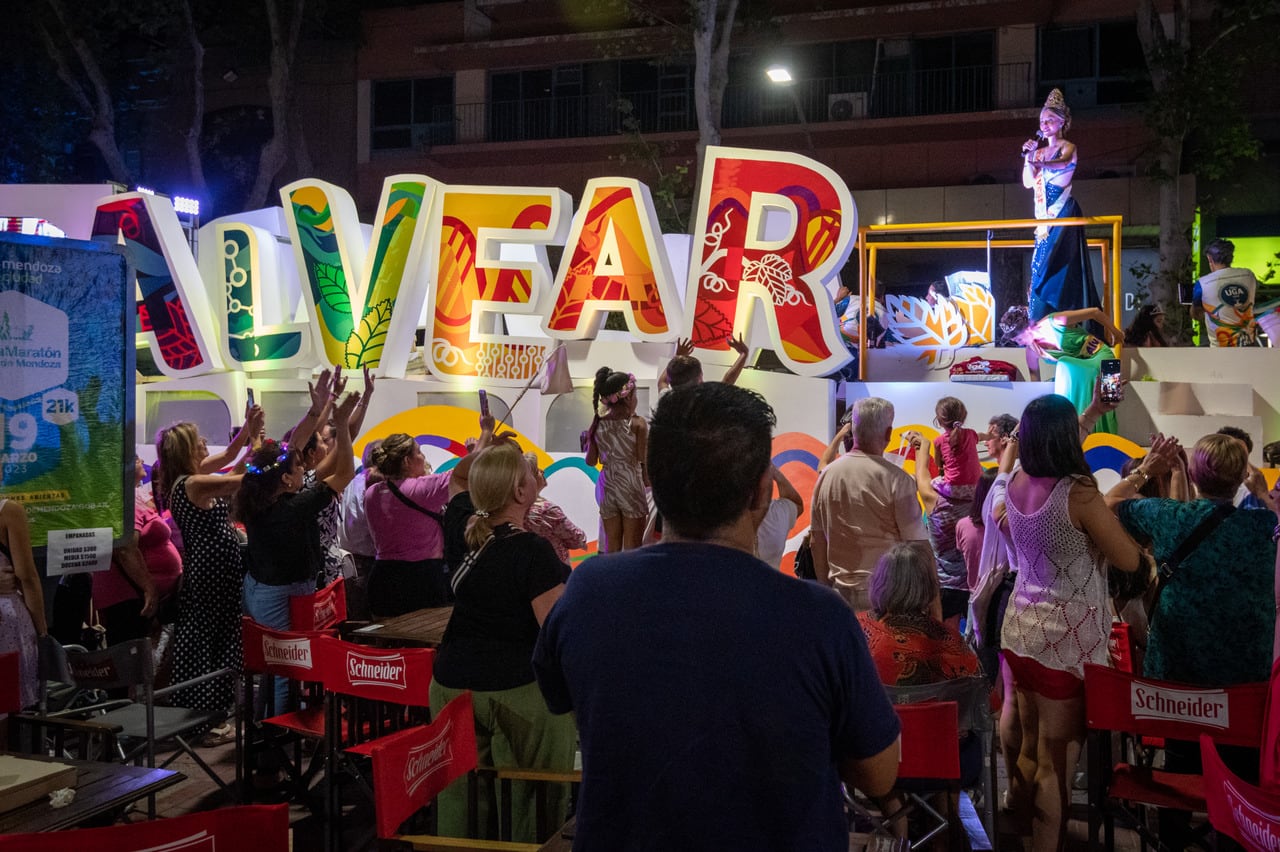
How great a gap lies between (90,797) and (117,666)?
74.6 inches

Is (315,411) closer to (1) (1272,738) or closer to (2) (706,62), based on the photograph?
(1) (1272,738)

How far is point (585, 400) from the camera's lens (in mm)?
9906

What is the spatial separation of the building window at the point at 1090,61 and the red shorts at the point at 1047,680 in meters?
20.4

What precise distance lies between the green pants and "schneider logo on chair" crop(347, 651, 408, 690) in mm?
558

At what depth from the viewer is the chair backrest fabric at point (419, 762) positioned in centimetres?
303

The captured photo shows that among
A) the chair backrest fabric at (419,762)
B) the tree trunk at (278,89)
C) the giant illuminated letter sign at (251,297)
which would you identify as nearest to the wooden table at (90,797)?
the chair backrest fabric at (419,762)

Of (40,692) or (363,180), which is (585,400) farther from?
(363,180)

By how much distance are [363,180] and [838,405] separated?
64.2 feet

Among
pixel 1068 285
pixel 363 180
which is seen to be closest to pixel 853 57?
pixel 363 180

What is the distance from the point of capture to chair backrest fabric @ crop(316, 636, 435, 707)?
4457 mm

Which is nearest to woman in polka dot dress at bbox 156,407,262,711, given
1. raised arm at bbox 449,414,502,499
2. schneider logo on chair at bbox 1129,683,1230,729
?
raised arm at bbox 449,414,502,499

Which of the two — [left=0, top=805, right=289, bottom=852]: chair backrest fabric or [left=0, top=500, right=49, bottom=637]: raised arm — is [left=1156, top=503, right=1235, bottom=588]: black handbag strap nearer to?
[left=0, top=805, right=289, bottom=852]: chair backrest fabric

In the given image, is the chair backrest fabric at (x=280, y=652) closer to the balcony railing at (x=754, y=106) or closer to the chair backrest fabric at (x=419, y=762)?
the chair backrest fabric at (x=419, y=762)

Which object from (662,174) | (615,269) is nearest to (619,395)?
(615,269)
